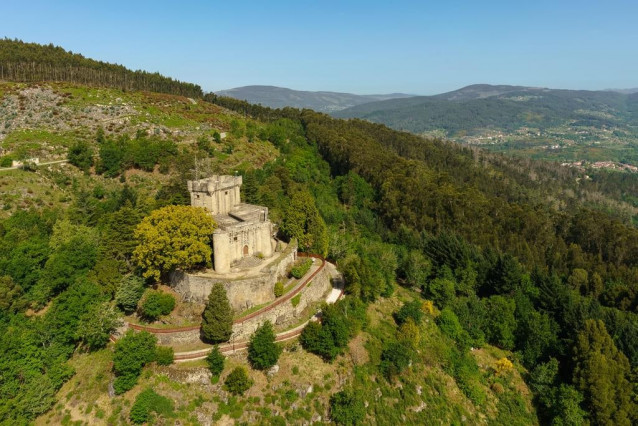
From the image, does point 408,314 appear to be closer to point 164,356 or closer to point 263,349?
point 263,349

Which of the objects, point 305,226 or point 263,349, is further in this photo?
point 305,226

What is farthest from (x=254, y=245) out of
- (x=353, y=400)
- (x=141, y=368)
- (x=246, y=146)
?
(x=246, y=146)

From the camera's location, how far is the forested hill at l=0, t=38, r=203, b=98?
118 metres

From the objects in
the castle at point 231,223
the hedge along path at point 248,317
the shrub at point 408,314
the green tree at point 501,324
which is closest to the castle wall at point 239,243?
the castle at point 231,223

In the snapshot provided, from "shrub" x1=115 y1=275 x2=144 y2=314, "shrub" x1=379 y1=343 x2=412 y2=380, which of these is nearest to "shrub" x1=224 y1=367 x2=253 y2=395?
"shrub" x1=115 y1=275 x2=144 y2=314

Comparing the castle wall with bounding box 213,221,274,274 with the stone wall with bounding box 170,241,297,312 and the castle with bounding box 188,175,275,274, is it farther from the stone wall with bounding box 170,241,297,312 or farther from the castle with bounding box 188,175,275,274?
the stone wall with bounding box 170,241,297,312

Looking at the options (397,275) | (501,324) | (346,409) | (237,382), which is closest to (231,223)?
(237,382)

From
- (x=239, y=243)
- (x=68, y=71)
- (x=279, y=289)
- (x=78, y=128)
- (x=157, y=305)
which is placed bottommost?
(x=157, y=305)

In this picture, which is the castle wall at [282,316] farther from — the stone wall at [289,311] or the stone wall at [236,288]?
the stone wall at [236,288]

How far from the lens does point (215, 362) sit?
3406 centimetres

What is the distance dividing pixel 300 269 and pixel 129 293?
17417mm

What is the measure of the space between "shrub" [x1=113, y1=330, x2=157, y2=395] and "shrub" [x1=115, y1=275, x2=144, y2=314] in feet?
18.6

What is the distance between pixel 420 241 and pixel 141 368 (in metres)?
47.6

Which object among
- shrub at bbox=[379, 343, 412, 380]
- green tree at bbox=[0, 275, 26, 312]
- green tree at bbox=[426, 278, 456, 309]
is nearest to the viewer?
shrub at bbox=[379, 343, 412, 380]
